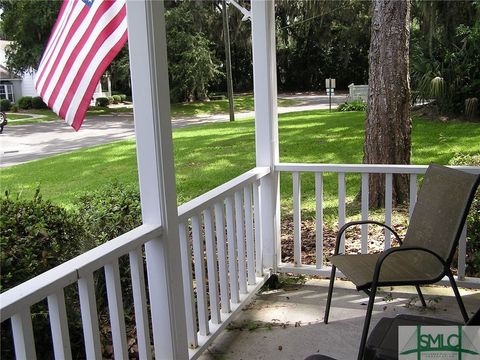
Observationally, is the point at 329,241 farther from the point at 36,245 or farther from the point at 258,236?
the point at 36,245

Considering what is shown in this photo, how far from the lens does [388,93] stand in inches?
173

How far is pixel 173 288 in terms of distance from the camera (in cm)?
205

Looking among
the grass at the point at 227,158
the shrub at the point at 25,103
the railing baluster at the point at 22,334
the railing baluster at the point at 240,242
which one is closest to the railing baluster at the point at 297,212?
the railing baluster at the point at 240,242

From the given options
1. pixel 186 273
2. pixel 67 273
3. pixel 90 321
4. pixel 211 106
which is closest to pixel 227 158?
pixel 186 273

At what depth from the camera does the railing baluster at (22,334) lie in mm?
1341

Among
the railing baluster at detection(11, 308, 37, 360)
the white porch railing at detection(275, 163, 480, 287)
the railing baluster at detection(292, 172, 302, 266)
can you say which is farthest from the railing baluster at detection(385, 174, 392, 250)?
the railing baluster at detection(11, 308, 37, 360)

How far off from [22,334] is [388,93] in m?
3.76

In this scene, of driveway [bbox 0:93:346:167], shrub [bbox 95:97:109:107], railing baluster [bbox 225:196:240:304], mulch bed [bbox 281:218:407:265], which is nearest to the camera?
railing baluster [bbox 225:196:240:304]

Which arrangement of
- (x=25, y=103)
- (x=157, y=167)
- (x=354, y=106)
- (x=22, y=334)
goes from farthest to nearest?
(x=354, y=106) → (x=25, y=103) → (x=157, y=167) → (x=22, y=334)

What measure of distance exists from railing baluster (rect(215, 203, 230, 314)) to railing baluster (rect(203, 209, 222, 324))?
0.10 m

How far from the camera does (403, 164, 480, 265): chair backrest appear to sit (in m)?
2.36

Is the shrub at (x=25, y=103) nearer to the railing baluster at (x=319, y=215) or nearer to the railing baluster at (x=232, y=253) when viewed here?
the railing baluster at (x=319, y=215)

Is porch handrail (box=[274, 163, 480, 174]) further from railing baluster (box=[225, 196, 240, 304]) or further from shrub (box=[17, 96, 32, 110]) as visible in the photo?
shrub (box=[17, 96, 32, 110])

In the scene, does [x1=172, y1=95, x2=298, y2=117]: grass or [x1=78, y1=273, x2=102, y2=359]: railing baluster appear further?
[x1=172, y1=95, x2=298, y2=117]: grass
